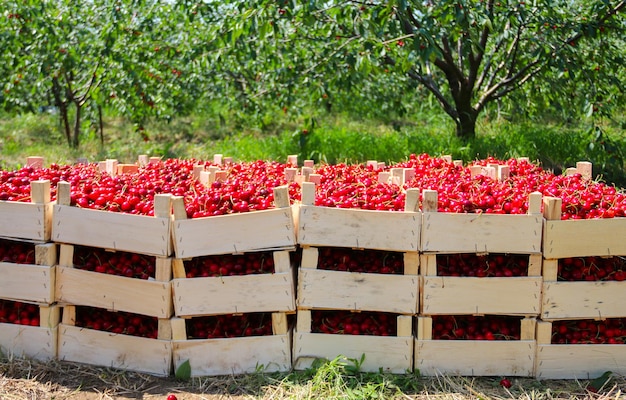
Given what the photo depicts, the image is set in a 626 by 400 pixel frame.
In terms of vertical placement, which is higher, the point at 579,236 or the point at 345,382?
the point at 579,236

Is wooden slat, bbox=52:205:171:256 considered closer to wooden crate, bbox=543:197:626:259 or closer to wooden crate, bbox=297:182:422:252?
wooden crate, bbox=297:182:422:252

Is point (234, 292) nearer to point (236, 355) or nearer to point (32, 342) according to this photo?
point (236, 355)

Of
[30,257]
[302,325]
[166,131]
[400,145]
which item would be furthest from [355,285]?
[166,131]

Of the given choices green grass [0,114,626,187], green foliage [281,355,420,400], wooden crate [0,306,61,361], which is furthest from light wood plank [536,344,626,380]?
wooden crate [0,306,61,361]

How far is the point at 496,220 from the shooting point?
364 cm

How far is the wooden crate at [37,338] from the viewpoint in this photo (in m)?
3.92

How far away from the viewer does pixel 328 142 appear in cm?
966

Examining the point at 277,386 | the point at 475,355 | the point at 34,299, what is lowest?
the point at 277,386

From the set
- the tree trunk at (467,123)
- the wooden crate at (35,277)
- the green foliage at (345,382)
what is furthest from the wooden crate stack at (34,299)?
the tree trunk at (467,123)

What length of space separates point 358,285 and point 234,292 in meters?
0.67

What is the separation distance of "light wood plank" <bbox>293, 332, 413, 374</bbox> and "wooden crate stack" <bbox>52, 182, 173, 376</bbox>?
29.3 inches

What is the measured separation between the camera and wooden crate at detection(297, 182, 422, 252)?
3658mm

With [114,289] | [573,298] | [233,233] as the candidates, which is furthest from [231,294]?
[573,298]

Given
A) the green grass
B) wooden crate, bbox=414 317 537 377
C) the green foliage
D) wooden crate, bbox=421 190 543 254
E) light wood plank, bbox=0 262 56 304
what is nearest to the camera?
the green foliage
